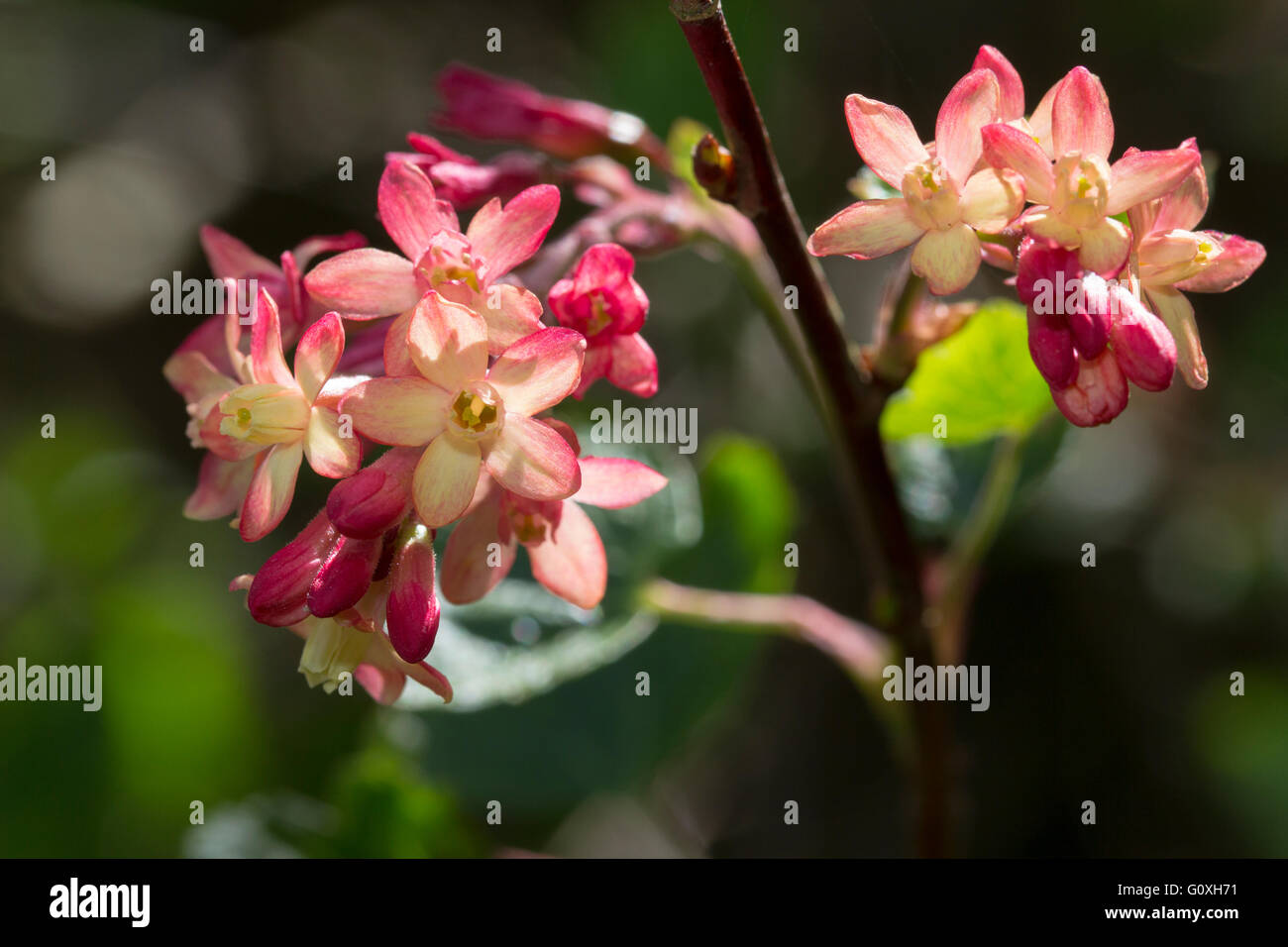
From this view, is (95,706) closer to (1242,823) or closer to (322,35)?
(322,35)

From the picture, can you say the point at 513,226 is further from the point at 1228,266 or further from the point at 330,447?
the point at 1228,266

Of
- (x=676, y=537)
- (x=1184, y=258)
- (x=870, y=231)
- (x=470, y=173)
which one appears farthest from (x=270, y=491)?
(x=676, y=537)

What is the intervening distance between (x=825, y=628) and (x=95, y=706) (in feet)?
4.62

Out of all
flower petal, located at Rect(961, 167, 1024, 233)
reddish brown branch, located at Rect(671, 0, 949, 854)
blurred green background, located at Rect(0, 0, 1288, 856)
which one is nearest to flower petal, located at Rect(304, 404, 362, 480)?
reddish brown branch, located at Rect(671, 0, 949, 854)

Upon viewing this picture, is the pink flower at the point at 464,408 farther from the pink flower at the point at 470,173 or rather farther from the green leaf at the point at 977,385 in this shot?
the green leaf at the point at 977,385

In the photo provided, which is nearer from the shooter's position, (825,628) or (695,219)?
(695,219)

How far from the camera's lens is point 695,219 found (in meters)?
1.10

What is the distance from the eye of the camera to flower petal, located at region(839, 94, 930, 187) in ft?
2.65

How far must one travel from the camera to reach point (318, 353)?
78 cm

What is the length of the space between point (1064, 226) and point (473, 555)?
515 millimetres

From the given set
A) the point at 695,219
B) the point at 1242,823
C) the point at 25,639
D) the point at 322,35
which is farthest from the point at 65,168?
the point at 1242,823

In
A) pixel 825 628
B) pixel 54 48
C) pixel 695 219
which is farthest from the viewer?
pixel 54 48

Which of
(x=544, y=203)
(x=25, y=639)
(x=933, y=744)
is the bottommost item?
(x=933, y=744)

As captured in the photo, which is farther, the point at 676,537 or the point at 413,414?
the point at 676,537
